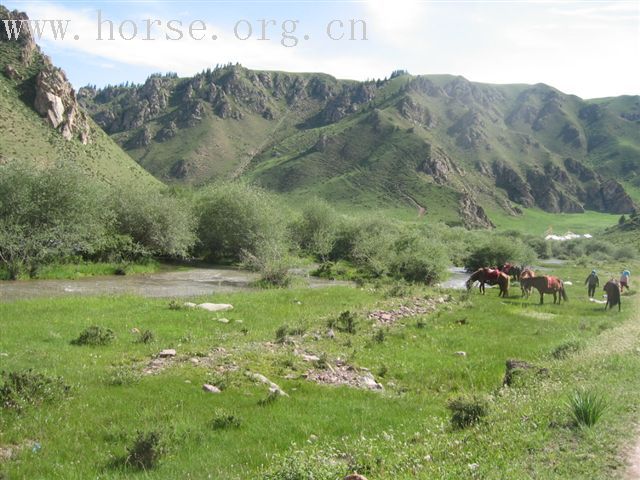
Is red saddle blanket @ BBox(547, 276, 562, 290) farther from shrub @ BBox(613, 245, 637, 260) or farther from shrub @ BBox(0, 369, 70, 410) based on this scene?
shrub @ BBox(613, 245, 637, 260)

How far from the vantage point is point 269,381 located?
13.7m

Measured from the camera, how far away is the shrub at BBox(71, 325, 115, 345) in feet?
55.2

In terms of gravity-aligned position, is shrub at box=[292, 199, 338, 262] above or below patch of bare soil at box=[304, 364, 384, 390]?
above

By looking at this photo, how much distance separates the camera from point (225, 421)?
10.5 meters

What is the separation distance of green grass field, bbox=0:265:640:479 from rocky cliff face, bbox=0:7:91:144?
100794mm

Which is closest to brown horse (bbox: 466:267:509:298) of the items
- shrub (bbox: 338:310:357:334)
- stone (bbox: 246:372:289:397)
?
shrub (bbox: 338:310:357:334)

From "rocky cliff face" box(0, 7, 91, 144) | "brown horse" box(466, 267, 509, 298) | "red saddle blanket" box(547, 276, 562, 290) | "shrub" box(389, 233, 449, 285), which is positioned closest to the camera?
"red saddle blanket" box(547, 276, 562, 290)

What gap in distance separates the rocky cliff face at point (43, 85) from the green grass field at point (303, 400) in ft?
331

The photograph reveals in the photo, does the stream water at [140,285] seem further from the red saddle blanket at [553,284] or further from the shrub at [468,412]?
the shrub at [468,412]

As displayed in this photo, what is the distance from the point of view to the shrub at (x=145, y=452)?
8391 millimetres

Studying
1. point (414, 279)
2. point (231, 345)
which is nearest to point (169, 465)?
point (231, 345)

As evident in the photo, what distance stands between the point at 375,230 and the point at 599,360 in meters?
59.4

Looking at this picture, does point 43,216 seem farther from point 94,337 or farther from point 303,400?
point 303,400

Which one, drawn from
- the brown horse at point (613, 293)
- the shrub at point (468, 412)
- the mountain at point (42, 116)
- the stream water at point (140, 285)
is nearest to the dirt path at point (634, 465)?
the shrub at point (468, 412)
